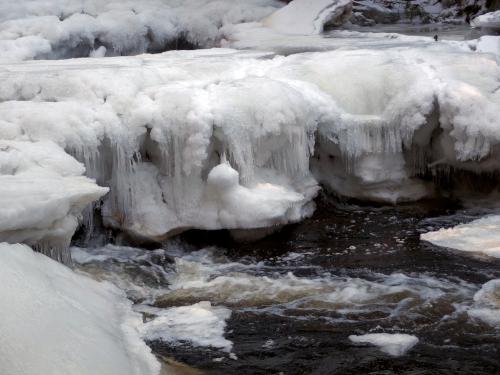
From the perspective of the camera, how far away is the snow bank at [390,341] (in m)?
3.82

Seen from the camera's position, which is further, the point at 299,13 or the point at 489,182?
the point at 299,13

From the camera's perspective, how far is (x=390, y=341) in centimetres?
392

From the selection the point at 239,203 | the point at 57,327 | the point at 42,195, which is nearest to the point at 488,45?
the point at 239,203

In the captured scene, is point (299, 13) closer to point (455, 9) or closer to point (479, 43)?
point (479, 43)

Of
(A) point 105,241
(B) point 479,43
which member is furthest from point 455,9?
(A) point 105,241

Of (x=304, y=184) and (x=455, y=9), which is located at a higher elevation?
(x=455, y=9)

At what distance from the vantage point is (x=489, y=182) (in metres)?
6.70

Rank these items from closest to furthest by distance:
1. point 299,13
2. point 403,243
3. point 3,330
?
point 3,330 < point 403,243 < point 299,13

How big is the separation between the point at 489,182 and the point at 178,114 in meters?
3.10

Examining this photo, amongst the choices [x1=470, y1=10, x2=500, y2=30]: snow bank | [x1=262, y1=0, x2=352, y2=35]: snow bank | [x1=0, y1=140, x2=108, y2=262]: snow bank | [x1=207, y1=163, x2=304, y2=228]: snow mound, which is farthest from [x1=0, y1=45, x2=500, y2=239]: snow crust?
[x1=470, y1=10, x2=500, y2=30]: snow bank

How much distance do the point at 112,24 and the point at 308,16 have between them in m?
3.30

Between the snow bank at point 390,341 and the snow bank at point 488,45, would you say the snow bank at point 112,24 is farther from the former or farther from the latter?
the snow bank at point 390,341

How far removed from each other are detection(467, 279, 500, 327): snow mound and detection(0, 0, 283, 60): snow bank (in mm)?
6530

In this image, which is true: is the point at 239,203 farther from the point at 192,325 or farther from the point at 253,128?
the point at 192,325
